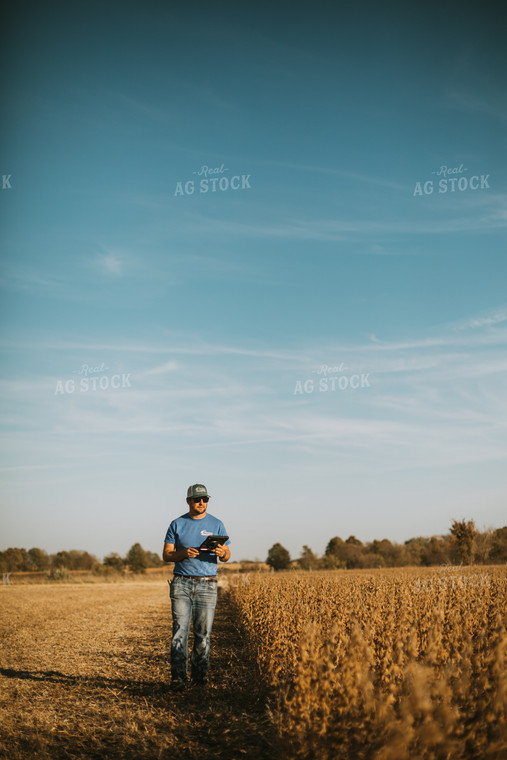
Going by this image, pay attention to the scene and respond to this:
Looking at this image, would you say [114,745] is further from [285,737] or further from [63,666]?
[63,666]

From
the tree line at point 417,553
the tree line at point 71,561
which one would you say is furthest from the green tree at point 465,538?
the tree line at point 71,561

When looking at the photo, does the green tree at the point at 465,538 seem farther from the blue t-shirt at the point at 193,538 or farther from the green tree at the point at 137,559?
the blue t-shirt at the point at 193,538

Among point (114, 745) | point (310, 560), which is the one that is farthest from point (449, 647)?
point (310, 560)

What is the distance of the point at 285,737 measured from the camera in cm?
434

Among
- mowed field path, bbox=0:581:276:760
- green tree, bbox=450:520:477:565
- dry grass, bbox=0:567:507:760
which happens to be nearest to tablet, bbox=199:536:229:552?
Answer: dry grass, bbox=0:567:507:760

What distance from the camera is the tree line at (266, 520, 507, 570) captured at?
194 feet

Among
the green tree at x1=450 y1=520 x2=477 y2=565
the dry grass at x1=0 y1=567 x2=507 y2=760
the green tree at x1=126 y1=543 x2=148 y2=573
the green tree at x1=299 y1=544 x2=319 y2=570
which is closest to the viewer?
the dry grass at x1=0 y1=567 x2=507 y2=760

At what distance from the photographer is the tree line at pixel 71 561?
249 feet

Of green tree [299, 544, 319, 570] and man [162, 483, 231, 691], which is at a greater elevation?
man [162, 483, 231, 691]

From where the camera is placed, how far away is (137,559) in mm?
84875

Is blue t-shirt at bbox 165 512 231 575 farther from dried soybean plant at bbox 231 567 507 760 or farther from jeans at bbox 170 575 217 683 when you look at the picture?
dried soybean plant at bbox 231 567 507 760

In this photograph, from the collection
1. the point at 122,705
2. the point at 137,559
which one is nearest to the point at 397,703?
the point at 122,705

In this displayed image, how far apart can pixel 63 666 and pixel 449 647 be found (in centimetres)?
661

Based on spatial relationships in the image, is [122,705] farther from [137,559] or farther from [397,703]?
[137,559]
